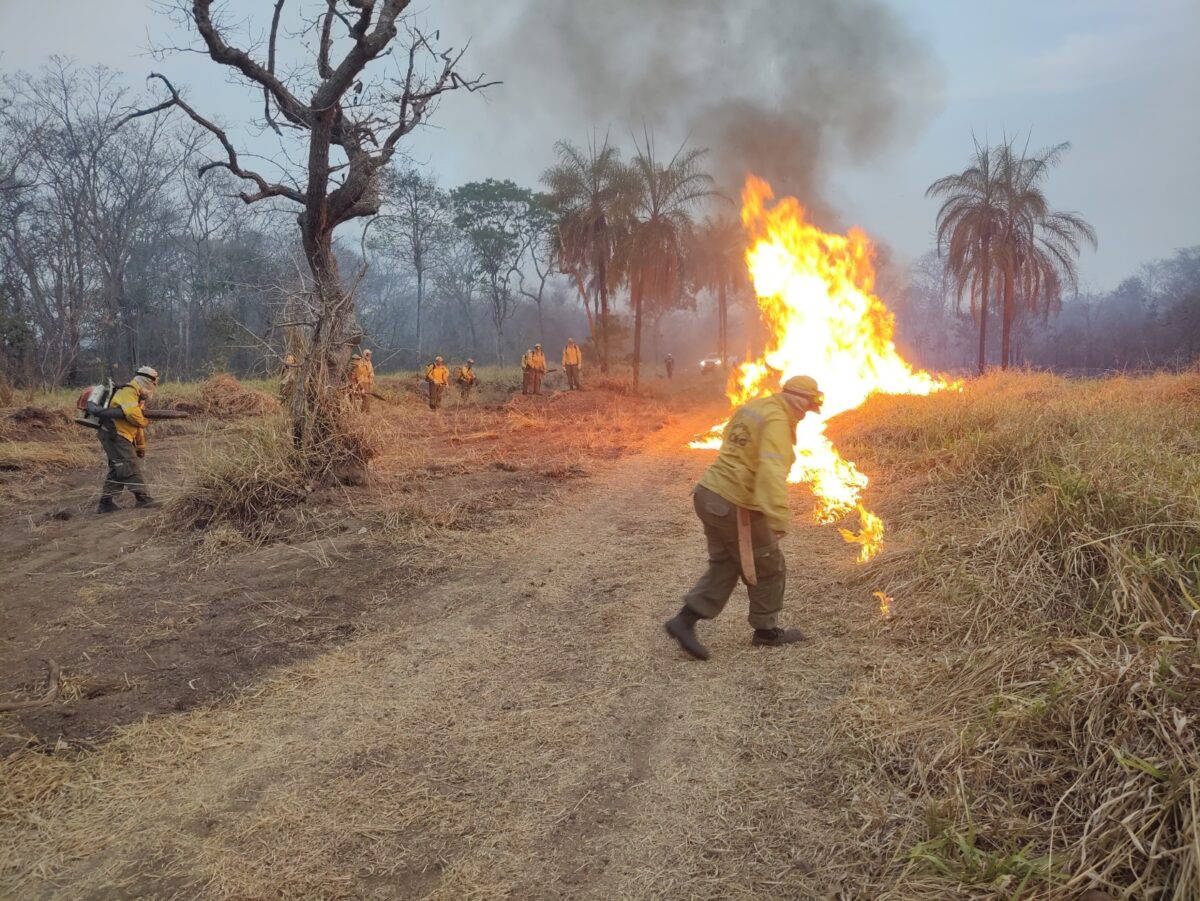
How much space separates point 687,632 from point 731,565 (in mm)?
487

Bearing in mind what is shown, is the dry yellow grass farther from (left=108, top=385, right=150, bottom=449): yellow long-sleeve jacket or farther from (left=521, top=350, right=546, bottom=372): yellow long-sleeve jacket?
(left=521, top=350, right=546, bottom=372): yellow long-sleeve jacket

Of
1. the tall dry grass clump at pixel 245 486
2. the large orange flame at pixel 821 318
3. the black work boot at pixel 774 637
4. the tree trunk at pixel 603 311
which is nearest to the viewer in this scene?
the black work boot at pixel 774 637

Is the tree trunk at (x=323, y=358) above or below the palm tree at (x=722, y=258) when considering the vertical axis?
below

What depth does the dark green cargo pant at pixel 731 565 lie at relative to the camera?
4.17m

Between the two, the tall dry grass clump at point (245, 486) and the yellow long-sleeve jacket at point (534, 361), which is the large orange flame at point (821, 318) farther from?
the yellow long-sleeve jacket at point (534, 361)

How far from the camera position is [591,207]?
79.4 feet

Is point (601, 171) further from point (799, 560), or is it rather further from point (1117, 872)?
point (1117, 872)

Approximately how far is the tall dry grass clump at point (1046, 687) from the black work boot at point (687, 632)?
96 cm

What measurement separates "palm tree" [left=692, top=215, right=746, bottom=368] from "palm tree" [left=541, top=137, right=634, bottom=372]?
177 inches

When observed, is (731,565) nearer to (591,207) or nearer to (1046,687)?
(1046,687)

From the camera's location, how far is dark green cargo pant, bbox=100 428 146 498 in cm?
789

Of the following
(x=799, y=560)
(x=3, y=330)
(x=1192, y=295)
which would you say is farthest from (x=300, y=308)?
(x=1192, y=295)

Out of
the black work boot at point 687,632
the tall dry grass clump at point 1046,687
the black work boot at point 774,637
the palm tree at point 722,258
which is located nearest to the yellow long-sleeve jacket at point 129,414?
the black work boot at point 687,632

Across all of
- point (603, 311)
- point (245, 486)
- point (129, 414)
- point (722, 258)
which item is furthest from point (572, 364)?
point (245, 486)
